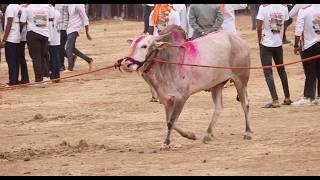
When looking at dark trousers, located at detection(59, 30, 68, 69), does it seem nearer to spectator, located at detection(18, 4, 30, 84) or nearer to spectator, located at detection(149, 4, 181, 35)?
spectator, located at detection(18, 4, 30, 84)

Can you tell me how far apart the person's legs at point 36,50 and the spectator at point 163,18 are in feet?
10.3

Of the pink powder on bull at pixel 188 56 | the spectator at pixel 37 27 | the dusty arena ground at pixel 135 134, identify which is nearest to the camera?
the dusty arena ground at pixel 135 134

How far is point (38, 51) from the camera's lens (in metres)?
19.3

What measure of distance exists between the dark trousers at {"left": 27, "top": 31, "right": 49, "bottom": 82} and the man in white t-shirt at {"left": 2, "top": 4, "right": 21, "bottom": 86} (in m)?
0.38

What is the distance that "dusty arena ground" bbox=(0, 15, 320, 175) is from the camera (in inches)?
388

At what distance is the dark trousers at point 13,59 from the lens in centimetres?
1948

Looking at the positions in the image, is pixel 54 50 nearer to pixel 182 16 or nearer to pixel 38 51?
pixel 38 51

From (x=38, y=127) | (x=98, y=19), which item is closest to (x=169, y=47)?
(x=38, y=127)

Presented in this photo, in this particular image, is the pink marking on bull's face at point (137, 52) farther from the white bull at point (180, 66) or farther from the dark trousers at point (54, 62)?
the dark trousers at point (54, 62)

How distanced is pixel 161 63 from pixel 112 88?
8.22 m

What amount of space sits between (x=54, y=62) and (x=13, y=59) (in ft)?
3.81

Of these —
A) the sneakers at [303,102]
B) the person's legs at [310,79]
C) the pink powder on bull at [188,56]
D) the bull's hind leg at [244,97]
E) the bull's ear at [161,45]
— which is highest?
the bull's ear at [161,45]

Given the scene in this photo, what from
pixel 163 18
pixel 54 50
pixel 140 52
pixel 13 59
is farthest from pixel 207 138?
pixel 54 50

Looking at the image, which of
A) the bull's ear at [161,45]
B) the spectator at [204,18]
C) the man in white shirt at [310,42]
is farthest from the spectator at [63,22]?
the bull's ear at [161,45]
